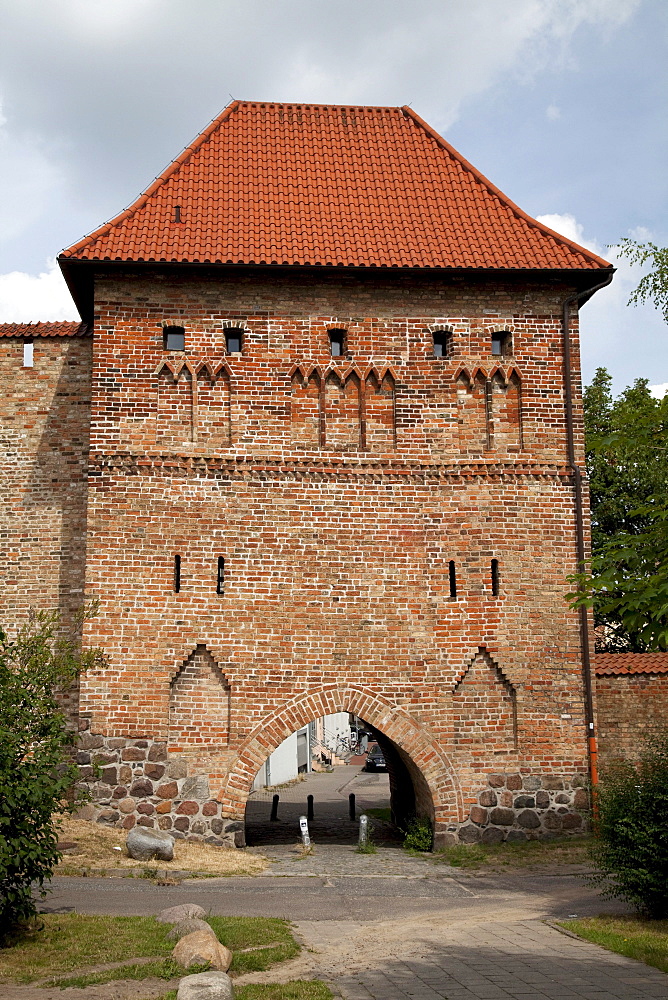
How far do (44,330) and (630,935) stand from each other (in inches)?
486

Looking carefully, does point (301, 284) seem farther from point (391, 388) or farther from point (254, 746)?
point (254, 746)

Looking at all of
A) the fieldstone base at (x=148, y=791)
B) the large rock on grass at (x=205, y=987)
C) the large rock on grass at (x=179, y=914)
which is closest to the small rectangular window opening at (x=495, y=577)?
→ the fieldstone base at (x=148, y=791)

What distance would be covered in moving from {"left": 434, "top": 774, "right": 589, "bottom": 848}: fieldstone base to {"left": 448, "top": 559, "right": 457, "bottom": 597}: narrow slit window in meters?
2.76

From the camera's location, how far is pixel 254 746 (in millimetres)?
13734

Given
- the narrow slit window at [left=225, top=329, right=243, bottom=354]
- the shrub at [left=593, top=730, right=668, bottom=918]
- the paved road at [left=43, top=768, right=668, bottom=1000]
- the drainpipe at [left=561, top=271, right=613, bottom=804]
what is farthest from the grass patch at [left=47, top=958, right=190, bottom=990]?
the narrow slit window at [left=225, top=329, right=243, bottom=354]

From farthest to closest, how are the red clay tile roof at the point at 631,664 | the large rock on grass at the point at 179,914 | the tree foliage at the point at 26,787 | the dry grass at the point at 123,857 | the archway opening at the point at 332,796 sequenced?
the archway opening at the point at 332,796 → the red clay tile roof at the point at 631,664 → the dry grass at the point at 123,857 → the large rock on grass at the point at 179,914 → the tree foliage at the point at 26,787

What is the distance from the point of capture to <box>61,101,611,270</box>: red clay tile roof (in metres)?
15.1

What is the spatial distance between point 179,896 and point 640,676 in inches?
314

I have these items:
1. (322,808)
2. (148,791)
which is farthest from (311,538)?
(322,808)

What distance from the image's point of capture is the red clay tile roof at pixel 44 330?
15797 millimetres

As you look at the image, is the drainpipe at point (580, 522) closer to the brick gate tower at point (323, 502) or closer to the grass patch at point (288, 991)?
the brick gate tower at point (323, 502)

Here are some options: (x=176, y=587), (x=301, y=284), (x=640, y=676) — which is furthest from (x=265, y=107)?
(x=640, y=676)

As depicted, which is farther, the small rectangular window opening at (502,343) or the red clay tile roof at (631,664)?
the small rectangular window opening at (502,343)

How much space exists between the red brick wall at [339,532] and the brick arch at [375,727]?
0.03 metres
